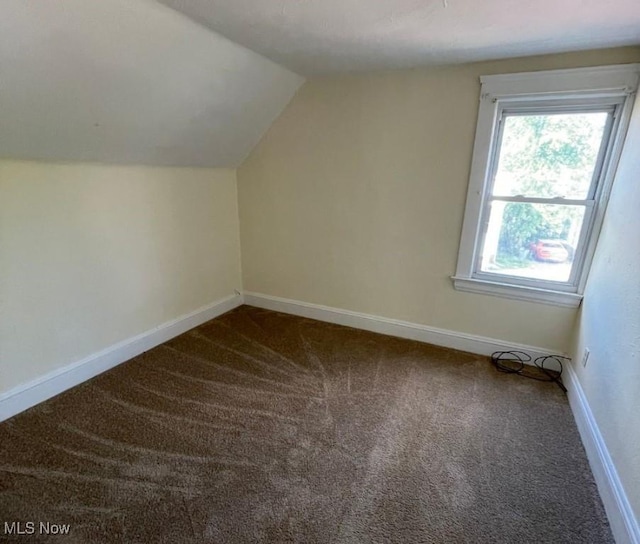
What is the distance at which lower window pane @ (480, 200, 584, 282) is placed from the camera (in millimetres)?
2367

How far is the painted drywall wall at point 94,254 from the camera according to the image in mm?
1976

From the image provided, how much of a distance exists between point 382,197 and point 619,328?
1.69m

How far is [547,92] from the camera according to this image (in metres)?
2.17

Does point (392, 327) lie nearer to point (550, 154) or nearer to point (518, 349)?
point (518, 349)

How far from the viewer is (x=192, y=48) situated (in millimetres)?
1898

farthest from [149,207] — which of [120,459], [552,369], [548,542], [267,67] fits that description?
[552,369]

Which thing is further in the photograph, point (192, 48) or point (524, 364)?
point (524, 364)

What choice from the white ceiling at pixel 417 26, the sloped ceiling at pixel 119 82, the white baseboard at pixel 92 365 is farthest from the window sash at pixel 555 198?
the white baseboard at pixel 92 365

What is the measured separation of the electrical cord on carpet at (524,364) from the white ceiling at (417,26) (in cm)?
198

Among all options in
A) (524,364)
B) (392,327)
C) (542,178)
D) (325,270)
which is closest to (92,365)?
(325,270)

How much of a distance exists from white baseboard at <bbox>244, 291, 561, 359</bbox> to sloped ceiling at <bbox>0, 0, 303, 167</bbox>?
1.58 m

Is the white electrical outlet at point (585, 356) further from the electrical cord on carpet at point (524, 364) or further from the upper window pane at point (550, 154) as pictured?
the upper window pane at point (550, 154)

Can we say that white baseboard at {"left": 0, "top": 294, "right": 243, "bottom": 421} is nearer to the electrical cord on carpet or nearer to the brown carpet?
the brown carpet

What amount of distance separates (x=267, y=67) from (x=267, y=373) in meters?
2.11
